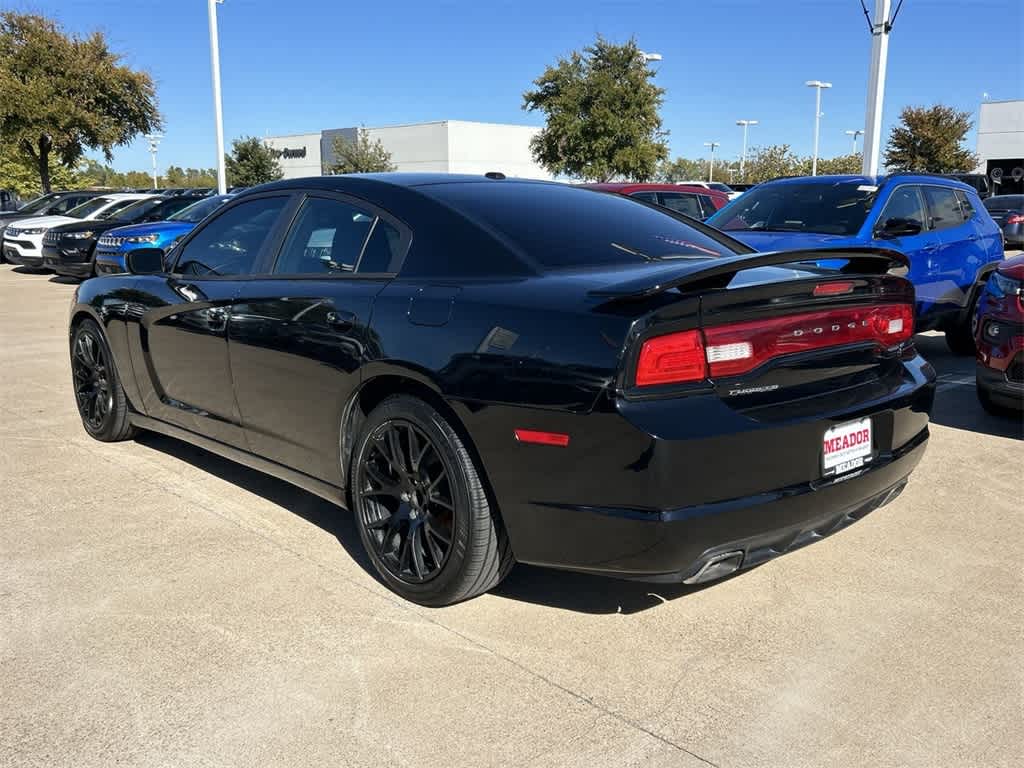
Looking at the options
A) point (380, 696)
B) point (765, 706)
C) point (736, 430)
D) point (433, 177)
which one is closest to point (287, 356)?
point (433, 177)

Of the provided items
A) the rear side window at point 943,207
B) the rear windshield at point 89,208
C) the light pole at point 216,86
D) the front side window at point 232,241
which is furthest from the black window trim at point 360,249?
the light pole at point 216,86

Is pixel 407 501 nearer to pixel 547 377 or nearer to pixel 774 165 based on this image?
pixel 547 377

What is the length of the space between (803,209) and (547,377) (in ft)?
18.2

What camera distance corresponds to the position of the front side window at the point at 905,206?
7.41 metres

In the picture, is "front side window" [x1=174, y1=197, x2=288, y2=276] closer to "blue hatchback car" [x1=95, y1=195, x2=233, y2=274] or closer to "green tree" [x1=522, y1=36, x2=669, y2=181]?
"blue hatchback car" [x1=95, y1=195, x2=233, y2=274]

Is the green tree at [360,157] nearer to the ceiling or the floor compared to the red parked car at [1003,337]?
nearer to the ceiling

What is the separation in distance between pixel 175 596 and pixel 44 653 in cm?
51

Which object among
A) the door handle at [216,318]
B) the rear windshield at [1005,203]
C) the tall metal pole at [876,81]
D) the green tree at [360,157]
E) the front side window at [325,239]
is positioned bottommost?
the door handle at [216,318]

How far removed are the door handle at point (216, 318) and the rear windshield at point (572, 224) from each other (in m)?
1.15

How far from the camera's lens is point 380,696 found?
276 cm

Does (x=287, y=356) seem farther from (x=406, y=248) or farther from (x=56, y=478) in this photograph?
(x=56, y=478)

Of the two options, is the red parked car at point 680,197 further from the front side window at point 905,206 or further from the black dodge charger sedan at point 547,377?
the black dodge charger sedan at point 547,377

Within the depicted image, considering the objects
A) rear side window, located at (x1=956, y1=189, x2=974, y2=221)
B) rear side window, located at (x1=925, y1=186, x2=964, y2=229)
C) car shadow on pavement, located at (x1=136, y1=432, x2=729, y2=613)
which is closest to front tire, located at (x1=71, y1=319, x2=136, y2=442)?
car shadow on pavement, located at (x1=136, y1=432, x2=729, y2=613)

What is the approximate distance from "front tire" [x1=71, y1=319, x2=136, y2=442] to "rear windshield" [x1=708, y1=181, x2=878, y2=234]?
4864 millimetres
